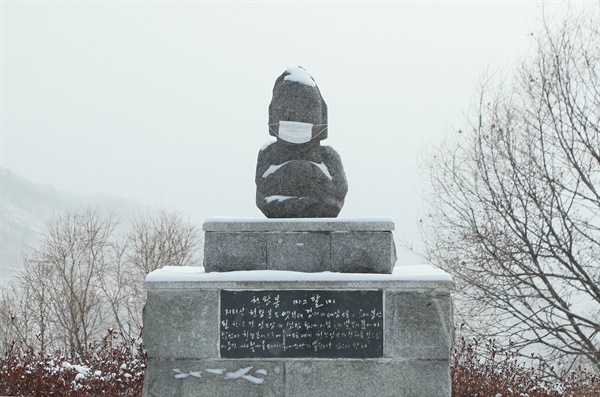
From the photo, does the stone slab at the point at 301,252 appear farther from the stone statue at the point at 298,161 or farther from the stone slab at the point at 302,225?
the stone statue at the point at 298,161

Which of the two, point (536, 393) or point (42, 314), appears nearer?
point (536, 393)

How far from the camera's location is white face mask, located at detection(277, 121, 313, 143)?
588 centimetres

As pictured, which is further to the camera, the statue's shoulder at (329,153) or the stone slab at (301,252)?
the statue's shoulder at (329,153)

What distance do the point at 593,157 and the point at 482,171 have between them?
186cm

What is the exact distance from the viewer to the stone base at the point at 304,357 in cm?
510

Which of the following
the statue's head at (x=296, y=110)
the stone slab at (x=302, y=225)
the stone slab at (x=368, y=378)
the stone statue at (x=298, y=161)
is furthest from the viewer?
the statue's head at (x=296, y=110)

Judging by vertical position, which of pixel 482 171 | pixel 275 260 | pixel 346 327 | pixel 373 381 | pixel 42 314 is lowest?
pixel 42 314

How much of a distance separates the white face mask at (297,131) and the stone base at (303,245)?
87 centimetres

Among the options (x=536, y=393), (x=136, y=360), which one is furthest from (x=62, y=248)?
(x=536, y=393)

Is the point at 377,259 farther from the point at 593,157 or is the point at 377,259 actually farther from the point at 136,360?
the point at 593,157

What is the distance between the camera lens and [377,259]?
5.32 m

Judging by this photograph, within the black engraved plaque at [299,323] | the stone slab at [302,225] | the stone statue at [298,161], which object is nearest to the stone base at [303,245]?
the stone slab at [302,225]

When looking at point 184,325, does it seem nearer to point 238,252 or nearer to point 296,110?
point 238,252

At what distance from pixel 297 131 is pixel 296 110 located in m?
0.20
